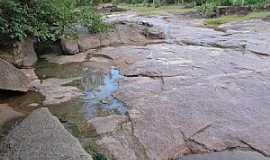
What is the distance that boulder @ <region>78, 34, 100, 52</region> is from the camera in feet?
25.8

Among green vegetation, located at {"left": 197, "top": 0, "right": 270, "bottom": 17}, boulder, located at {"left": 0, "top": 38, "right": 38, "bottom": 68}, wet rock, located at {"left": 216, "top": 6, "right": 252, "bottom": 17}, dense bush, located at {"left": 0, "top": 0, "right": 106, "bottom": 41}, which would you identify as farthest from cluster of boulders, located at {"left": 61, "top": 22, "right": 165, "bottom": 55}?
wet rock, located at {"left": 216, "top": 6, "right": 252, "bottom": 17}

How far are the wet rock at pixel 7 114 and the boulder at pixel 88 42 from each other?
3654mm

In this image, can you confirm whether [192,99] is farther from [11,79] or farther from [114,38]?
[114,38]

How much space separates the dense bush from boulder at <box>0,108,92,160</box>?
315 cm

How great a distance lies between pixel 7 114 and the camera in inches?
158

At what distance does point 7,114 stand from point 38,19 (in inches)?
119

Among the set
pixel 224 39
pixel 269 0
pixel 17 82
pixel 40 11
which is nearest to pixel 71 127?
pixel 17 82

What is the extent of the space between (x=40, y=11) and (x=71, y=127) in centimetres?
353

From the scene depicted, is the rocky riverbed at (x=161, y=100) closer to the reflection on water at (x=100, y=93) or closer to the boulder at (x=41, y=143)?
the reflection on water at (x=100, y=93)

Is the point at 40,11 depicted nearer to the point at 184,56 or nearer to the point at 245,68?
the point at 184,56

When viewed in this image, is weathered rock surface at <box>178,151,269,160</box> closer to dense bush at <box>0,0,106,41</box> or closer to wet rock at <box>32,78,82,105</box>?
wet rock at <box>32,78,82,105</box>

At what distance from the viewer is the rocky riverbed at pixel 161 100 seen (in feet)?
11.0

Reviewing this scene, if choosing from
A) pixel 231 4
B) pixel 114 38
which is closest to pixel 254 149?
pixel 114 38

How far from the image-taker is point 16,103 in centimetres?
457
